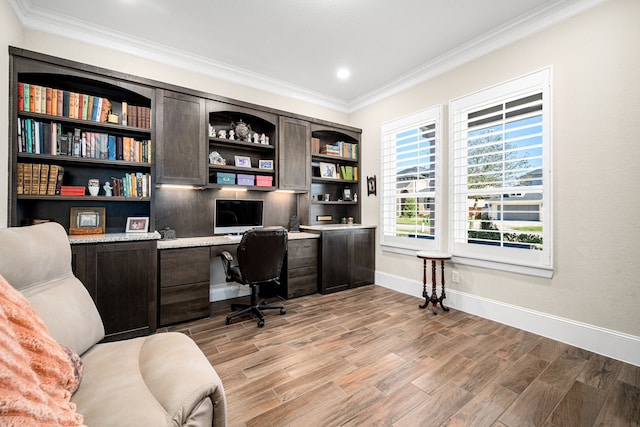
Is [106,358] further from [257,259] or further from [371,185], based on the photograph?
[371,185]

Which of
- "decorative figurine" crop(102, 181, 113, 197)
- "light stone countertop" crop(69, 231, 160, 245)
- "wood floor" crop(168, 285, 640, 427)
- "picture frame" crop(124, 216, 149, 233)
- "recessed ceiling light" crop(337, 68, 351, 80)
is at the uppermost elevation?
"recessed ceiling light" crop(337, 68, 351, 80)

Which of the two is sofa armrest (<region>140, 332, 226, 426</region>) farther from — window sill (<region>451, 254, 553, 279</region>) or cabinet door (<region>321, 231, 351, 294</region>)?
window sill (<region>451, 254, 553, 279</region>)

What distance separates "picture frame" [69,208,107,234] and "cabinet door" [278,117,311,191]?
76.6 inches

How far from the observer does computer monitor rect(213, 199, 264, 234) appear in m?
3.34

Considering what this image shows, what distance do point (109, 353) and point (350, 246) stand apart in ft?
10.0

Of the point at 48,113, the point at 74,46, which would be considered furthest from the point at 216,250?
the point at 74,46

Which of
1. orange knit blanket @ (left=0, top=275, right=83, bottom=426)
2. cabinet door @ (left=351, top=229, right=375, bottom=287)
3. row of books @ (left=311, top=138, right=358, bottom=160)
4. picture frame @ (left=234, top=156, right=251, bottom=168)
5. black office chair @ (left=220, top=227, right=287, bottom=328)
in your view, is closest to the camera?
orange knit blanket @ (left=0, top=275, right=83, bottom=426)

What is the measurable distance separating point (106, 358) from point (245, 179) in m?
2.51

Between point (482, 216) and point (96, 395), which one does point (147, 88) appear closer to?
point (96, 395)

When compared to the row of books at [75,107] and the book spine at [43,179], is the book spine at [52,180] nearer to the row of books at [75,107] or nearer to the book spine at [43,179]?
the book spine at [43,179]

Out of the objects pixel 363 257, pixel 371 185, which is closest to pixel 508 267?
pixel 363 257

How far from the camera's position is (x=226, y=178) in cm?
333

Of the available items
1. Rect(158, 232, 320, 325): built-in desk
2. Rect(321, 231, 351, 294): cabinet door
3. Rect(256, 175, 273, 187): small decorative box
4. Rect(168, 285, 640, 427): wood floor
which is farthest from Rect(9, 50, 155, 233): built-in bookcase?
Rect(321, 231, 351, 294): cabinet door

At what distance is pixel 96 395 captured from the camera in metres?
0.95
